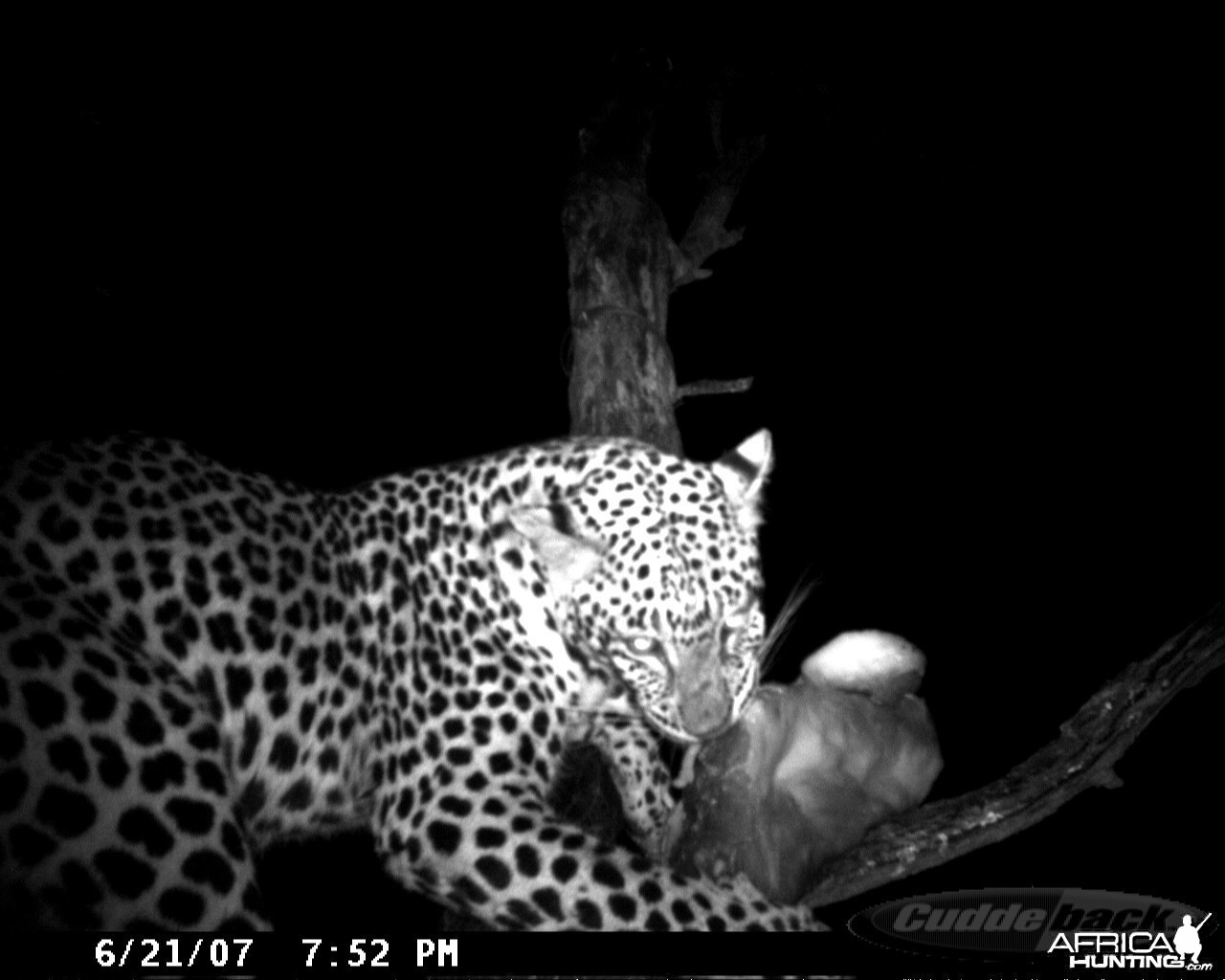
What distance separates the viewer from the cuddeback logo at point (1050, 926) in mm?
2010

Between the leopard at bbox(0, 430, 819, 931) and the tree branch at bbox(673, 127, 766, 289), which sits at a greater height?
the tree branch at bbox(673, 127, 766, 289)

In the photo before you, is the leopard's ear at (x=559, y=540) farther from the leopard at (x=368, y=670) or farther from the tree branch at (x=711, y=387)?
the tree branch at (x=711, y=387)

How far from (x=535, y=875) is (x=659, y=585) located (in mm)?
860

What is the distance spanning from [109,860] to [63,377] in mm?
2532

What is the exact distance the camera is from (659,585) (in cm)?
251

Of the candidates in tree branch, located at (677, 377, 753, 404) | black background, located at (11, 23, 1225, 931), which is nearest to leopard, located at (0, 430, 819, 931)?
black background, located at (11, 23, 1225, 931)

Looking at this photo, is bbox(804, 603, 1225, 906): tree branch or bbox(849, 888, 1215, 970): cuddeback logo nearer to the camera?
bbox(849, 888, 1215, 970): cuddeback logo

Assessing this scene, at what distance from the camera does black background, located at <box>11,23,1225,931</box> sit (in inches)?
189

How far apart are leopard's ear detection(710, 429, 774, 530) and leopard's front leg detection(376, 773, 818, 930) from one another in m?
1.19

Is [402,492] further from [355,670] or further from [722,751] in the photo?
[722,751]

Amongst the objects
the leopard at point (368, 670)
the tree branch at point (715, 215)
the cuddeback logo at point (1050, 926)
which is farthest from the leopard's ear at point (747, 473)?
the tree branch at point (715, 215)

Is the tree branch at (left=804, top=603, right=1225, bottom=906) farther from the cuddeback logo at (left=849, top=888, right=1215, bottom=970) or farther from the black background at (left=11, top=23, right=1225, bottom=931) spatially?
the cuddeback logo at (left=849, top=888, right=1215, bottom=970)

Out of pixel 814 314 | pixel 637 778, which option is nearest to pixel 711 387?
pixel 637 778

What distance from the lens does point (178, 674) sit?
2279 millimetres
